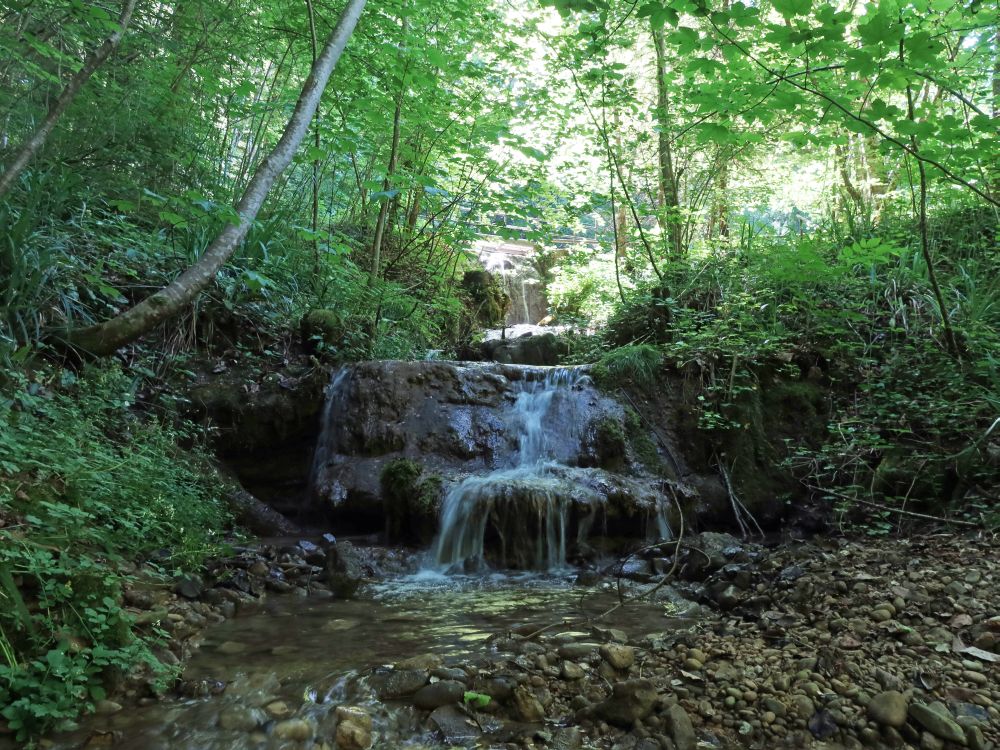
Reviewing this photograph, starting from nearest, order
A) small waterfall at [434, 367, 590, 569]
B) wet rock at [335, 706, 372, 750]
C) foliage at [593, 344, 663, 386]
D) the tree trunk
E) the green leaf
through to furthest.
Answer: wet rock at [335, 706, 372, 750]
the green leaf
small waterfall at [434, 367, 590, 569]
foliage at [593, 344, 663, 386]
the tree trunk

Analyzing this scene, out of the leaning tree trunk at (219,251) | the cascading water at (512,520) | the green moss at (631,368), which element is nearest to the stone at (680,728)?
the cascading water at (512,520)

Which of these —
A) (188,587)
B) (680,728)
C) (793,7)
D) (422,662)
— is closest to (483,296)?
(188,587)

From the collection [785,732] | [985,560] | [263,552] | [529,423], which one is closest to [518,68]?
[529,423]

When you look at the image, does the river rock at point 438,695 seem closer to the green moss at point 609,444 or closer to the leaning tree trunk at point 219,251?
the leaning tree trunk at point 219,251

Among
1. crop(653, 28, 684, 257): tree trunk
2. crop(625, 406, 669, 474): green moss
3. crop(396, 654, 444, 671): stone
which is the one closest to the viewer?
crop(396, 654, 444, 671): stone

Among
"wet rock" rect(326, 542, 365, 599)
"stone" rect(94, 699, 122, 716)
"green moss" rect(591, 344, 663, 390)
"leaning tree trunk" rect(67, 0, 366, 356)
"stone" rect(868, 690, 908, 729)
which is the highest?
"leaning tree trunk" rect(67, 0, 366, 356)

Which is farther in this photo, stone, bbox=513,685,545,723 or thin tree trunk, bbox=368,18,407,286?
thin tree trunk, bbox=368,18,407,286

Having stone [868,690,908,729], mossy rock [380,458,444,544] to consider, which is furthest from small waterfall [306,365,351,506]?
stone [868,690,908,729]

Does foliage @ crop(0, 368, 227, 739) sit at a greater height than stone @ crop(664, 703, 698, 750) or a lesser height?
greater

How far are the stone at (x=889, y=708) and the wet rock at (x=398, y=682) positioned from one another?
1.68m

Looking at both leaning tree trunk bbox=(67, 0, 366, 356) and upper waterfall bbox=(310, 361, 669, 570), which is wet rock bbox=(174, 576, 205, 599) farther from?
upper waterfall bbox=(310, 361, 669, 570)

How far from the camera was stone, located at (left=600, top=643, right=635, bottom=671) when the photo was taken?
2510 millimetres

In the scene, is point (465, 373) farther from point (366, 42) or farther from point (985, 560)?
point (985, 560)

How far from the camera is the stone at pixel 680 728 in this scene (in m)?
2.01
